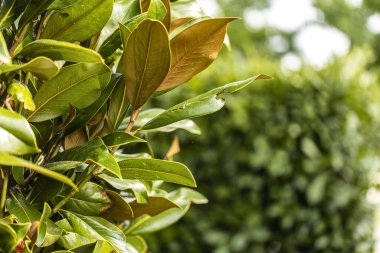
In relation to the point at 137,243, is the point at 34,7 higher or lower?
higher

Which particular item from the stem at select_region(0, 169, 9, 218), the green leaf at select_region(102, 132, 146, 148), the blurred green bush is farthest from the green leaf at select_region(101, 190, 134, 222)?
the blurred green bush

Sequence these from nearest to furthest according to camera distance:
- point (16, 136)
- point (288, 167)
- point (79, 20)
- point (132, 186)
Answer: point (16, 136), point (79, 20), point (132, 186), point (288, 167)

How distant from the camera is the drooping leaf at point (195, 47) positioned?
3.61ft

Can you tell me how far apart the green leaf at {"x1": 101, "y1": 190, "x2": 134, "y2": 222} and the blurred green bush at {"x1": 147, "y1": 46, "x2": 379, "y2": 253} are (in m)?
3.65

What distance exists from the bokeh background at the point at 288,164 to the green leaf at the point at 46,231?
12.9ft

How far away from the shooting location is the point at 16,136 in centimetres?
84

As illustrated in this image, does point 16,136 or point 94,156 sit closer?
point 16,136

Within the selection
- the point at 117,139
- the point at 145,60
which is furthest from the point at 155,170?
the point at 145,60

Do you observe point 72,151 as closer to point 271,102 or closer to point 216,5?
point 271,102

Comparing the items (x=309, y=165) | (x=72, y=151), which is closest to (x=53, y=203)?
(x=72, y=151)

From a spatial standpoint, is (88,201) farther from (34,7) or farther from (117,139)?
(34,7)

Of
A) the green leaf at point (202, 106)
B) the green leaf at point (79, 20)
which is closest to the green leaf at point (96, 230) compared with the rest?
the green leaf at point (202, 106)

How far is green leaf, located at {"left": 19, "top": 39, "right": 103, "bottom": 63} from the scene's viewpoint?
3.13 ft

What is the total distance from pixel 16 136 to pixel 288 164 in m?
4.19
